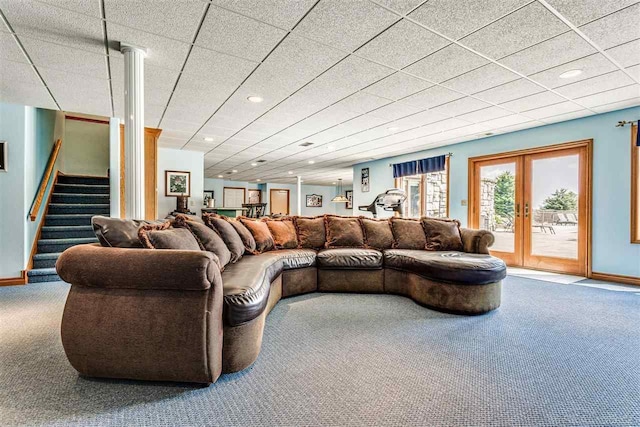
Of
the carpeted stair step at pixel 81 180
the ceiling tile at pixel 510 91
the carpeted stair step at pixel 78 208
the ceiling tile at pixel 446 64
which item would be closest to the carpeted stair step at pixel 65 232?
the carpeted stair step at pixel 78 208

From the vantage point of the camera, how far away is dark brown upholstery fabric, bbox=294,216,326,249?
4.04 m

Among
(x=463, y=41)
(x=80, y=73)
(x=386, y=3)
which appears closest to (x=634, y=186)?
(x=463, y=41)

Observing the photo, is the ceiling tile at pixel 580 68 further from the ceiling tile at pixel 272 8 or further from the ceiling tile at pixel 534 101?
the ceiling tile at pixel 272 8

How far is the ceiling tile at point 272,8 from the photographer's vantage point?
2.19 meters

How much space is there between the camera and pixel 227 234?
3074mm

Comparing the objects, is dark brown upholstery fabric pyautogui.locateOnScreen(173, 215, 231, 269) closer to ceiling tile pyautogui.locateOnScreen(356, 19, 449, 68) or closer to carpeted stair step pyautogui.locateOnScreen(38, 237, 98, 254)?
ceiling tile pyautogui.locateOnScreen(356, 19, 449, 68)

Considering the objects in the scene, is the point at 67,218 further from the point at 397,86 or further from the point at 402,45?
the point at 402,45

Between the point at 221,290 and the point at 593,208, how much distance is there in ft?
18.0

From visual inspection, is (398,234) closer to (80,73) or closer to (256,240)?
(256,240)

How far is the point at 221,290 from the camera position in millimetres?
1771

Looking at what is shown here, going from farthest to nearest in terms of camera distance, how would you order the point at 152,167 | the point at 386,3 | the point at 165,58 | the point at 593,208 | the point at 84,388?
the point at 152,167 < the point at 593,208 < the point at 165,58 < the point at 386,3 < the point at 84,388

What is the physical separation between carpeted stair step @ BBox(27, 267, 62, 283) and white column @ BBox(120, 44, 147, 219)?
2.27 m

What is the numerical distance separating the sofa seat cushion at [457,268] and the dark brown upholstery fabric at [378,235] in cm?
61

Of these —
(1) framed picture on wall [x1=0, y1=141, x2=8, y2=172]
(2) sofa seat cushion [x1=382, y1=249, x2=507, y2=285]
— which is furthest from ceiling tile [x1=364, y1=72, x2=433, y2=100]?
(1) framed picture on wall [x1=0, y1=141, x2=8, y2=172]
